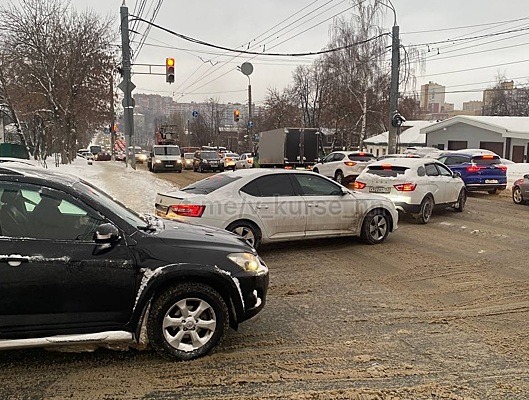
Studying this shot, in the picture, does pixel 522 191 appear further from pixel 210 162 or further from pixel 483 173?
pixel 210 162

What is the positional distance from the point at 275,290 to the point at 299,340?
163 cm

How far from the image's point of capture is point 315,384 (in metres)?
3.66

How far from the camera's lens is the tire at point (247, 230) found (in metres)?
7.61

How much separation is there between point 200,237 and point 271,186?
3769 millimetres

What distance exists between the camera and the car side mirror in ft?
12.5

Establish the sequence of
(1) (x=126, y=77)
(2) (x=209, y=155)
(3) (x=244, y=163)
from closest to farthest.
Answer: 1. (1) (x=126, y=77)
2. (2) (x=209, y=155)
3. (3) (x=244, y=163)

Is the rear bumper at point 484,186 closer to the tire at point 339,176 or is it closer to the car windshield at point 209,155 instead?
the tire at point 339,176

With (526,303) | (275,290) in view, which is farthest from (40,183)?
(526,303)

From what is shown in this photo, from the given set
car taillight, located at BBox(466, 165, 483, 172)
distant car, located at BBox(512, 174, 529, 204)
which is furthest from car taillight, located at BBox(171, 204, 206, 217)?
car taillight, located at BBox(466, 165, 483, 172)

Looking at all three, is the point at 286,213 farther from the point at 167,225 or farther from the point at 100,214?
the point at 100,214

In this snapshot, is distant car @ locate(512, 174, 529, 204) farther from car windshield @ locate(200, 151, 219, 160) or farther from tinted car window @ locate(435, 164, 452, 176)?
car windshield @ locate(200, 151, 219, 160)

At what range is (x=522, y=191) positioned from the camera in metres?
14.8

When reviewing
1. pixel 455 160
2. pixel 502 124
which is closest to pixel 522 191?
pixel 455 160

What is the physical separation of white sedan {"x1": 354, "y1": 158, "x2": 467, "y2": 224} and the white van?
22582mm
